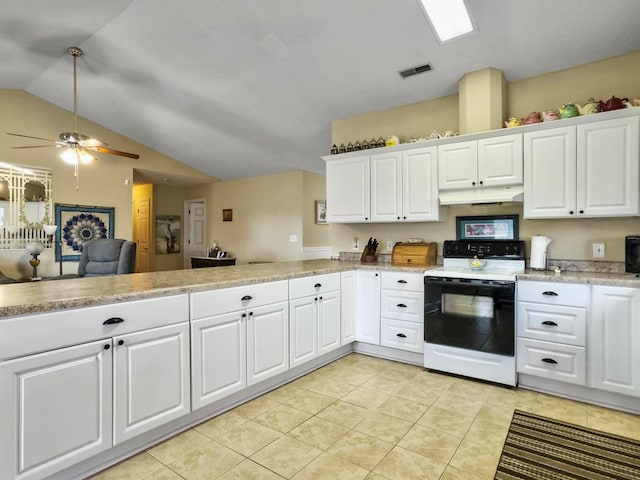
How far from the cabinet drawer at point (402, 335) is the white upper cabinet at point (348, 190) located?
1.14 meters

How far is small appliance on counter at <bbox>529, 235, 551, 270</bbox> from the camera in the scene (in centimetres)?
302

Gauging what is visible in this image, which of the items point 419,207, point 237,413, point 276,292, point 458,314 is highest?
point 419,207

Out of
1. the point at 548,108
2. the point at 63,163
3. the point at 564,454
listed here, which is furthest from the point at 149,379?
the point at 63,163

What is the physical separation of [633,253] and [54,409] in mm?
3656

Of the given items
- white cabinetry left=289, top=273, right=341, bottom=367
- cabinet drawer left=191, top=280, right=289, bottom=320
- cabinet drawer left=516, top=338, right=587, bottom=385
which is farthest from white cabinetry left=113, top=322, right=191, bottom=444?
cabinet drawer left=516, top=338, right=587, bottom=385

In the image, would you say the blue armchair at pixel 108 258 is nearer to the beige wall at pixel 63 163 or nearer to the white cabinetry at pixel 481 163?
the beige wall at pixel 63 163

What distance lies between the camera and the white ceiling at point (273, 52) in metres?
2.78

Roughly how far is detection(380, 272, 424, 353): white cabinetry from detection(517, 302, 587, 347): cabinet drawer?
2.65 ft

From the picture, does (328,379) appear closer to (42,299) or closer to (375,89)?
(42,299)

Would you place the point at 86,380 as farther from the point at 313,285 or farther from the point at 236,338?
the point at 313,285

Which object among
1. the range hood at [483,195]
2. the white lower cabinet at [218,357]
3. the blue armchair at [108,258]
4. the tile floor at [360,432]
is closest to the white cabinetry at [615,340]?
the tile floor at [360,432]

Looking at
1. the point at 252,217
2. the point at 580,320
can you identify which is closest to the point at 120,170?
the point at 252,217

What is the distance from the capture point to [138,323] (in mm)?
1916

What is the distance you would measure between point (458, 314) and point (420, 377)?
634mm
